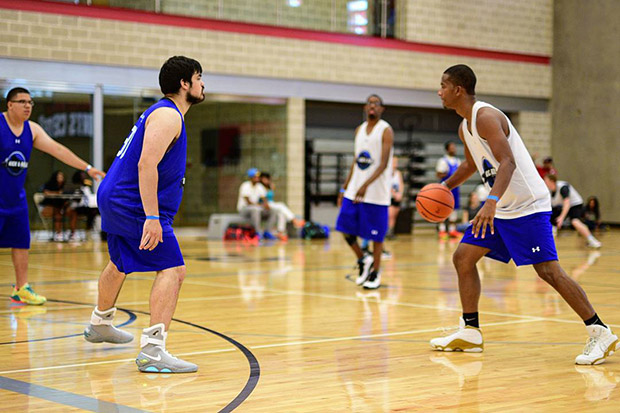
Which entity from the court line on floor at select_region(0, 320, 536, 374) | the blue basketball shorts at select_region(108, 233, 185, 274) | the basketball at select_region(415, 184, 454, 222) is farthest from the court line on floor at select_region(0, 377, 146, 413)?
the basketball at select_region(415, 184, 454, 222)

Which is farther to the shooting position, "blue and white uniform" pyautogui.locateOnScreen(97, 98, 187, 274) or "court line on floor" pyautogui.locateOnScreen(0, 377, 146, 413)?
"blue and white uniform" pyautogui.locateOnScreen(97, 98, 187, 274)

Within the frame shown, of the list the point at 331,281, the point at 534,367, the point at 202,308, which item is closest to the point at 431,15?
the point at 331,281

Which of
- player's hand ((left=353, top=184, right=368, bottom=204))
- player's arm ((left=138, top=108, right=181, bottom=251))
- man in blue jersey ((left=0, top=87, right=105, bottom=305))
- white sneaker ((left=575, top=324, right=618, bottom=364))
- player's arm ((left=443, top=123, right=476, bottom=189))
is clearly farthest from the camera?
player's hand ((left=353, top=184, right=368, bottom=204))

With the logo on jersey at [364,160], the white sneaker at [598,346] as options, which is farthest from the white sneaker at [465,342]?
the logo on jersey at [364,160]

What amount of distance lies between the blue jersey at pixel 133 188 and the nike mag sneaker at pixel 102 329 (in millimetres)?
720

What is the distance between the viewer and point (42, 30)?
1705cm

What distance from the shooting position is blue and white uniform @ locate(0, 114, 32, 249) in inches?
285

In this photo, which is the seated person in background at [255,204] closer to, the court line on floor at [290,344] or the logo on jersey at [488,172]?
the court line on floor at [290,344]

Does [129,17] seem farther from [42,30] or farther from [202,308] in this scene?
[202,308]

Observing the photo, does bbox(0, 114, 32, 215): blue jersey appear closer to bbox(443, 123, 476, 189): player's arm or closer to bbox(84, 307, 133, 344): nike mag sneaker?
bbox(84, 307, 133, 344): nike mag sneaker

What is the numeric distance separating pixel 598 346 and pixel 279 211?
1364 cm

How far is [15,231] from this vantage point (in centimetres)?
732

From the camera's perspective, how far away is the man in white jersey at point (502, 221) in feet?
16.2

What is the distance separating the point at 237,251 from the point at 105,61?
565 cm
